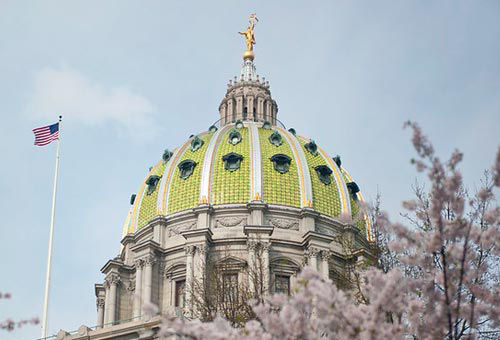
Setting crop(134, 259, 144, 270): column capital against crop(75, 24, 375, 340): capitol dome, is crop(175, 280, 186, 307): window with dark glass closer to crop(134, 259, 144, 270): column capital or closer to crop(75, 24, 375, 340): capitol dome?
crop(75, 24, 375, 340): capitol dome

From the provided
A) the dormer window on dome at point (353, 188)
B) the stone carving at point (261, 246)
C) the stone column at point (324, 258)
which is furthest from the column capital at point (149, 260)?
the dormer window on dome at point (353, 188)

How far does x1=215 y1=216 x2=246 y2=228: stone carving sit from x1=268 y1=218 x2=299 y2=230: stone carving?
2361 mm

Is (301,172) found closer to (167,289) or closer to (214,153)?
(214,153)

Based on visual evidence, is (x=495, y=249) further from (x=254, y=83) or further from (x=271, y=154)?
(x=254, y=83)

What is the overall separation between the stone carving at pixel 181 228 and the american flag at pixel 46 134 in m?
16.7

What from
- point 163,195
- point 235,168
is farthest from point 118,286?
point 235,168

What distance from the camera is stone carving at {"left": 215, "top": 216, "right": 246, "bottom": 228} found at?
67.0 meters

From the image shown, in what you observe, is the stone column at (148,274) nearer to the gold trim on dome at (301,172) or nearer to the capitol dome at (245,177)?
the capitol dome at (245,177)

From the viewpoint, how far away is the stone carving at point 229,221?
67000mm

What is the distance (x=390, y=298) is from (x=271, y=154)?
56736 millimetres

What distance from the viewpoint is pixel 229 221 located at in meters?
67.1

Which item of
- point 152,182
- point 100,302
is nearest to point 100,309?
point 100,302

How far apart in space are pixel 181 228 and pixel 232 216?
436cm

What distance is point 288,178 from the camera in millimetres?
70562
